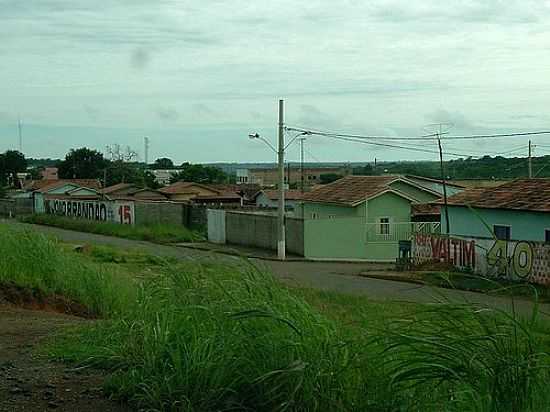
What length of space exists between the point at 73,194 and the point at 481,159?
43732 millimetres

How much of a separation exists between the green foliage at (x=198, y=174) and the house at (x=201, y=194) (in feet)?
79.7

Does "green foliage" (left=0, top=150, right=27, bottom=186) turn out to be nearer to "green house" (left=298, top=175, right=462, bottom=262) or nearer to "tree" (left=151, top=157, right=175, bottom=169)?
"tree" (left=151, top=157, right=175, bottom=169)

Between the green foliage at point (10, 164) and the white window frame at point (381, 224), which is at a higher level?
the green foliage at point (10, 164)

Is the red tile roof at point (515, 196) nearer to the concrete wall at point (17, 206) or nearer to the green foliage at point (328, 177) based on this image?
the concrete wall at point (17, 206)

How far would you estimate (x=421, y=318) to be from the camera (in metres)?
6.46

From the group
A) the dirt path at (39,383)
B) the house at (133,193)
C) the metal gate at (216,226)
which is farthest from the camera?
the house at (133,193)

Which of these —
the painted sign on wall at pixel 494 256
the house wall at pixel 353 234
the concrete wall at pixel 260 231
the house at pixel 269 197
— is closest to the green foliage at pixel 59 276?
the painted sign on wall at pixel 494 256

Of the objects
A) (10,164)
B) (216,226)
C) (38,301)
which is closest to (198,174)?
(10,164)

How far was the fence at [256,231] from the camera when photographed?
163ft

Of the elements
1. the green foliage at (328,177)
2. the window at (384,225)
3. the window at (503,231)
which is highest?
the green foliage at (328,177)

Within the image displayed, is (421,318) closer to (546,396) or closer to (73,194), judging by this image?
(546,396)

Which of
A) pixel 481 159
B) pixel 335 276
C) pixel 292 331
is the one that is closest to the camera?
pixel 292 331

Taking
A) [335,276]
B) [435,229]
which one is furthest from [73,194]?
[335,276]

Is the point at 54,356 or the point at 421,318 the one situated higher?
the point at 421,318
